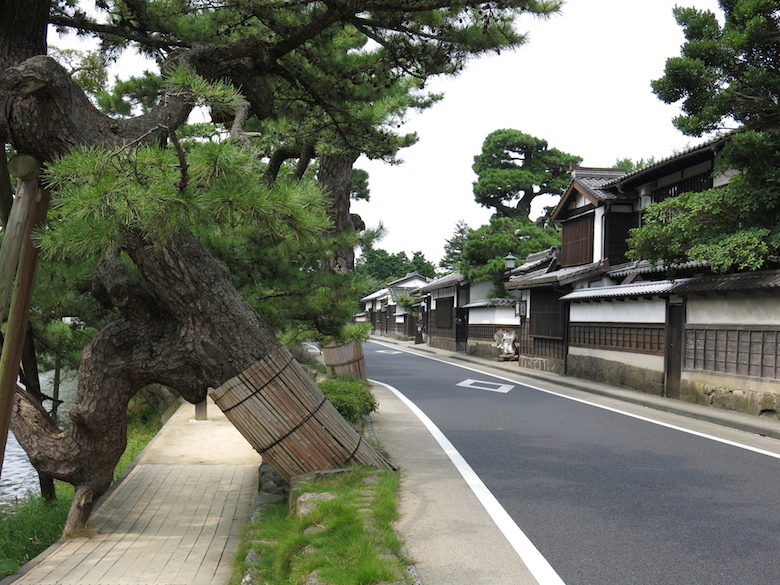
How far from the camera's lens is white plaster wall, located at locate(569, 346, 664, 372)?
54.6ft

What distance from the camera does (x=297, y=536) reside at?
4.69m

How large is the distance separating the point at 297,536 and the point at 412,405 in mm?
9100

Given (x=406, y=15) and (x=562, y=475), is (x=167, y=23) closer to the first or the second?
(x=406, y=15)

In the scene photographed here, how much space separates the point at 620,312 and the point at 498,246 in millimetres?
12968

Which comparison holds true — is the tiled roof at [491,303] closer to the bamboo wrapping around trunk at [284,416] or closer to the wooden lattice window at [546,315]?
the wooden lattice window at [546,315]

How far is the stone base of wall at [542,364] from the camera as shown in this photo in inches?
899

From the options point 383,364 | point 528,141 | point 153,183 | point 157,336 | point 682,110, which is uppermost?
point 528,141

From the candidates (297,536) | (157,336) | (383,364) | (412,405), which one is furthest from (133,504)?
(383,364)

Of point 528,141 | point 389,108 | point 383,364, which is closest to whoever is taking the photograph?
point 389,108

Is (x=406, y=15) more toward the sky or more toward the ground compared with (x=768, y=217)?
more toward the sky

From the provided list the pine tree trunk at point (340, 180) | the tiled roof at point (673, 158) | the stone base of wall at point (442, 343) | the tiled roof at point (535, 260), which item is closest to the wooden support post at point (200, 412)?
the pine tree trunk at point (340, 180)

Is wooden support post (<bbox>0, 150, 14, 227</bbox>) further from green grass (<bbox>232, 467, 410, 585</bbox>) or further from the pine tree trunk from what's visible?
the pine tree trunk

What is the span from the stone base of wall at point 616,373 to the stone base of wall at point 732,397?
1.21 meters

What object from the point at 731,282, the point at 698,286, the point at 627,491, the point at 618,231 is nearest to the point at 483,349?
the point at 618,231
